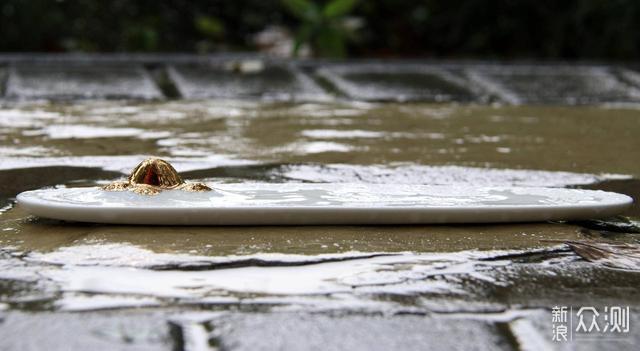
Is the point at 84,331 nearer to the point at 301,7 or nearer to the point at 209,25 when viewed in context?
the point at 301,7

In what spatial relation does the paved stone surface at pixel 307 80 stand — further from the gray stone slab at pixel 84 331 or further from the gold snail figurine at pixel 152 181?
the gray stone slab at pixel 84 331

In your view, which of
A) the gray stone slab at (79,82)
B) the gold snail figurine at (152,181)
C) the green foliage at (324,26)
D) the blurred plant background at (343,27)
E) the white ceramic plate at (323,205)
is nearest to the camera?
the white ceramic plate at (323,205)

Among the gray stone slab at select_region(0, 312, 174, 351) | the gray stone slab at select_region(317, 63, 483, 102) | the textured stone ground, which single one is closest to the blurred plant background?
the textured stone ground

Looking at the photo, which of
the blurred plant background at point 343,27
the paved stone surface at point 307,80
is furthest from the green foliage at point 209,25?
the paved stone surface at point 307,80

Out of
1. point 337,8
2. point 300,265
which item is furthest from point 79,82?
point 337,8

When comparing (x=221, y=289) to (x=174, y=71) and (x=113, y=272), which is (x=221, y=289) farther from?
(x=174, y=71)

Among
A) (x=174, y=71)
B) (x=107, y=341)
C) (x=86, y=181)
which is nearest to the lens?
(x=107, y=341)

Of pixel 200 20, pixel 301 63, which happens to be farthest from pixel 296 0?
pixel 301 63

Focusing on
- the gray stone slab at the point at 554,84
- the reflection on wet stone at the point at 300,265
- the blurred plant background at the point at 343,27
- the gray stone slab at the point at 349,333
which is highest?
the blurred plant background at the point at 343,27
